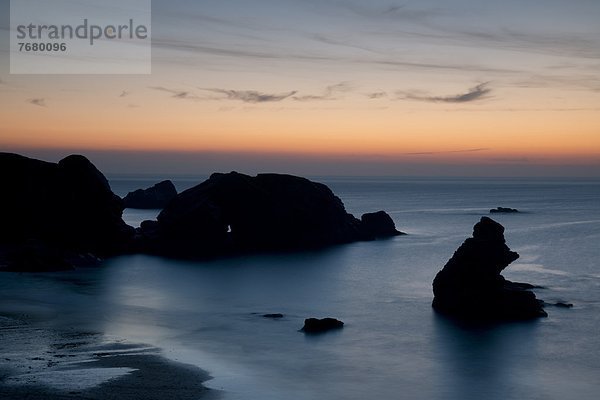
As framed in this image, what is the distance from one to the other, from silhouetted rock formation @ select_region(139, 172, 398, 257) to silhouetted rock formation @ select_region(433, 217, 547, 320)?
50773 millimetres

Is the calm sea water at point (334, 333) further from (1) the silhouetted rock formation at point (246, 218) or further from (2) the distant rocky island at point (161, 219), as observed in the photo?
(1) the silhouetted rock formation at point (246, 218)

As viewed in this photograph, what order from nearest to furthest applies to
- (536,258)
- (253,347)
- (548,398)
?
1. (548,398)
2. (253,347)
3. (536,258)

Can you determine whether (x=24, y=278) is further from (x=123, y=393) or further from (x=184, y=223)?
(x=123, y=393)

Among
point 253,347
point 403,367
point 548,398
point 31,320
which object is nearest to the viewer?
point 548,398

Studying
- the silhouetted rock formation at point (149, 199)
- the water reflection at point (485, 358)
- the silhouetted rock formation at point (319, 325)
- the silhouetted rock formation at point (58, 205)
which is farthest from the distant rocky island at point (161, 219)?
the silhouetted rock formation at point (149, 199)

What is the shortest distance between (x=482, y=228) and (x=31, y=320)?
3419cm

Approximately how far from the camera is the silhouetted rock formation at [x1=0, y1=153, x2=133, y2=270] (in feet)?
285

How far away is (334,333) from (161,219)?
56187 millimetres

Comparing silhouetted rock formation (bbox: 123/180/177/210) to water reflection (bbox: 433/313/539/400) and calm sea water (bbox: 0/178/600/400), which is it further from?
water reflection (bbox: 433/313/539/400)

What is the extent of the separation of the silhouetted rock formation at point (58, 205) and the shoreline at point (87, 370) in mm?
43879

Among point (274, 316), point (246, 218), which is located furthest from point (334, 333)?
point (246, 218)

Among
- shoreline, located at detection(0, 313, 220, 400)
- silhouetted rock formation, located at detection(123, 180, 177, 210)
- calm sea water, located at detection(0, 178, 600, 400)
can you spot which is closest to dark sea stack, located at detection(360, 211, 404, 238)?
calm sea water, located at detection(0, 178, 600, 400)

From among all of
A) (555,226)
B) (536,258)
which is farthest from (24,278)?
(555,226)

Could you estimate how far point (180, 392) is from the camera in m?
32.8
